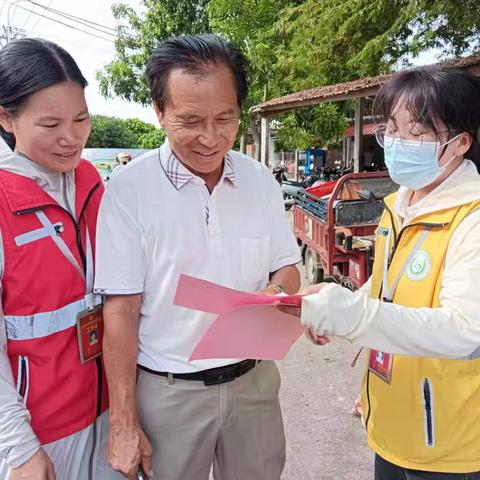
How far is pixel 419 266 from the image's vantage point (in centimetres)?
128

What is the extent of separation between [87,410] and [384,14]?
733 cm

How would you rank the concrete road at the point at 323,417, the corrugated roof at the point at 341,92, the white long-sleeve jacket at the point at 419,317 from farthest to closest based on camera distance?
the corrugated roof at the point at 341,92 → the concrete road at the point at 323,417 → the white long-sleeve jacket at the point at 419,317

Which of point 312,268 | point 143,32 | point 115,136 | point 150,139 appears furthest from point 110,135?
point 312,268

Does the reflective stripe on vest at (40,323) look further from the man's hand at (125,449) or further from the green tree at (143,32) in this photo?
the green tree at (143,32)

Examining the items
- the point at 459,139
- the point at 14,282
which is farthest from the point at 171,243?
the point at 459,139

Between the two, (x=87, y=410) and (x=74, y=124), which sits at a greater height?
(x=74, y=124)

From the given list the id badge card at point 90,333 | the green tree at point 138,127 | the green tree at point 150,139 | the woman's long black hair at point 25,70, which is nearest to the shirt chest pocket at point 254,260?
the id badge card at point 90,333

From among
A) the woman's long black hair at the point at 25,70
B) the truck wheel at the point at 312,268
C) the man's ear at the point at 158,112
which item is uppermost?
the woman's long black hair at the point at 25,70

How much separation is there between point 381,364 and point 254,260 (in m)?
0.50

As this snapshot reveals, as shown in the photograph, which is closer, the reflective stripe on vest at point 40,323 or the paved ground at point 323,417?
the reflective stripe on vest at point 40,323

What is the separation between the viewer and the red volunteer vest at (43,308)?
1.20 m

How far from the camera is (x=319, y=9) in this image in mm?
7953

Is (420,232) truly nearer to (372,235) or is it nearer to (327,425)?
(327,425)

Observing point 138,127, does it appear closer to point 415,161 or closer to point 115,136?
point 115,136
